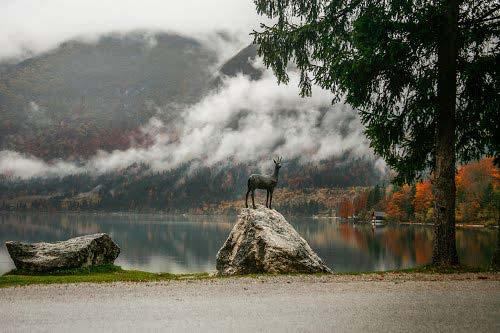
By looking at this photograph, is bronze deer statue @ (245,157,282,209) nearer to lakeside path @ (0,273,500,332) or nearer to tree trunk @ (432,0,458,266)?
tree trunk @ (432,0,458,266)

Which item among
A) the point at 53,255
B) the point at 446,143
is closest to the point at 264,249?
the point at 446,143

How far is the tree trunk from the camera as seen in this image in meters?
16.6

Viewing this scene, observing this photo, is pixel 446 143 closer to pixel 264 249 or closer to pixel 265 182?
pixel 264 249

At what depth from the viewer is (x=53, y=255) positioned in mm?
24938

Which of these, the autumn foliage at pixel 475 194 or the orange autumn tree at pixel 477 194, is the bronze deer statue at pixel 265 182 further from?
the orange autumn tree at pixel 477 194

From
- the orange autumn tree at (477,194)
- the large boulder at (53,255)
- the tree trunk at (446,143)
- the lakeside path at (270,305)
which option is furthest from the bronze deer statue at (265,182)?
the orange autumn tree at (477,194)

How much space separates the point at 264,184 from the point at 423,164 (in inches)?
348

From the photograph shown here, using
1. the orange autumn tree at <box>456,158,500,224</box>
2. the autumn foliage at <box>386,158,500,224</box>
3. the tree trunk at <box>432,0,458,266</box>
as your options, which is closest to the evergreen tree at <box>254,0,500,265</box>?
the tree trunk at <box>432,0,458,266</box>

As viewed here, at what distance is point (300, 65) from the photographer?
1958 centimetres

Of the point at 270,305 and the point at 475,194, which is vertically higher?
the point at 475,194

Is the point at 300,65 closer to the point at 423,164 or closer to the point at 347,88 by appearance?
the point at 347,88

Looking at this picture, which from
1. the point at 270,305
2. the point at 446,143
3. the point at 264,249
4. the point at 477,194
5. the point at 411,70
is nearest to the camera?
the point at 270,305

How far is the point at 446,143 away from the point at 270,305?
10.1 metres

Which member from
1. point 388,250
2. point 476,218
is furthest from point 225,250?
point 476,218
